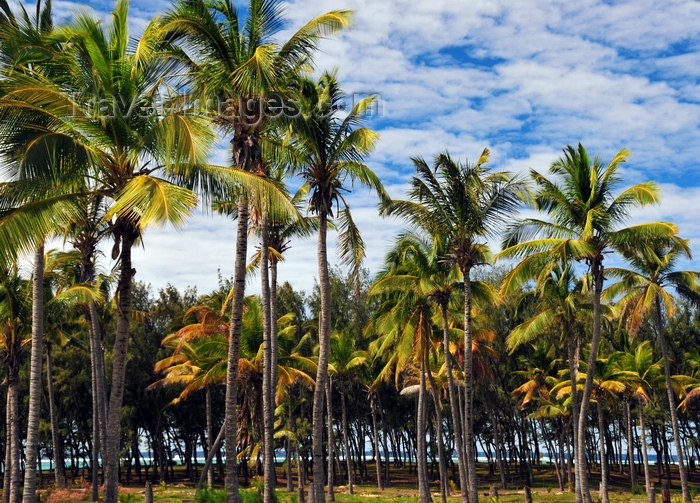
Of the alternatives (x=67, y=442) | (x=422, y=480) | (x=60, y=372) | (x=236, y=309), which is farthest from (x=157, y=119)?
(x=67, y=442)

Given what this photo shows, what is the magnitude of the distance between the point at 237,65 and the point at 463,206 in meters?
10.2

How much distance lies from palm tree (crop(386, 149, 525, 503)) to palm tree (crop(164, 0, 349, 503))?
26.1 feet

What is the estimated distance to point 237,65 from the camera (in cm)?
1698

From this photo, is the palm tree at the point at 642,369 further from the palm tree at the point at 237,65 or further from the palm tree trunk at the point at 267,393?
the palm tree at the point at 237,65

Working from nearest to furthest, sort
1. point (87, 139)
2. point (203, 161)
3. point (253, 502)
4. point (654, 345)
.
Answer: point (203, 161) → point (87, 139) → point (253, 502) → point (654, 345)

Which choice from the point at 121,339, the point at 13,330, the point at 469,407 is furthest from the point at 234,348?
the point at 13,330

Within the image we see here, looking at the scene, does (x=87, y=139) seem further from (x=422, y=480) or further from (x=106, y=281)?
(x=422, y=480)

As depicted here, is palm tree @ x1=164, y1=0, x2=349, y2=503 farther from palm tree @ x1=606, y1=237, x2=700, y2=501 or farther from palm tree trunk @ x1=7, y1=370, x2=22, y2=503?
palm tree @ x1=606, y1=237, x2=700, y2=501

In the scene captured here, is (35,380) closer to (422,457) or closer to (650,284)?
(422,457)

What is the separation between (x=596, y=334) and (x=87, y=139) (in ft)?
57.4

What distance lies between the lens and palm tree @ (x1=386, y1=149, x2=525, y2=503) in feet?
79.3

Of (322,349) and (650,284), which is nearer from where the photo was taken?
(322,349)

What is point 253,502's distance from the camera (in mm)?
22141

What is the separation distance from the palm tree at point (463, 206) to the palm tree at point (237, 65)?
796 centimetres
